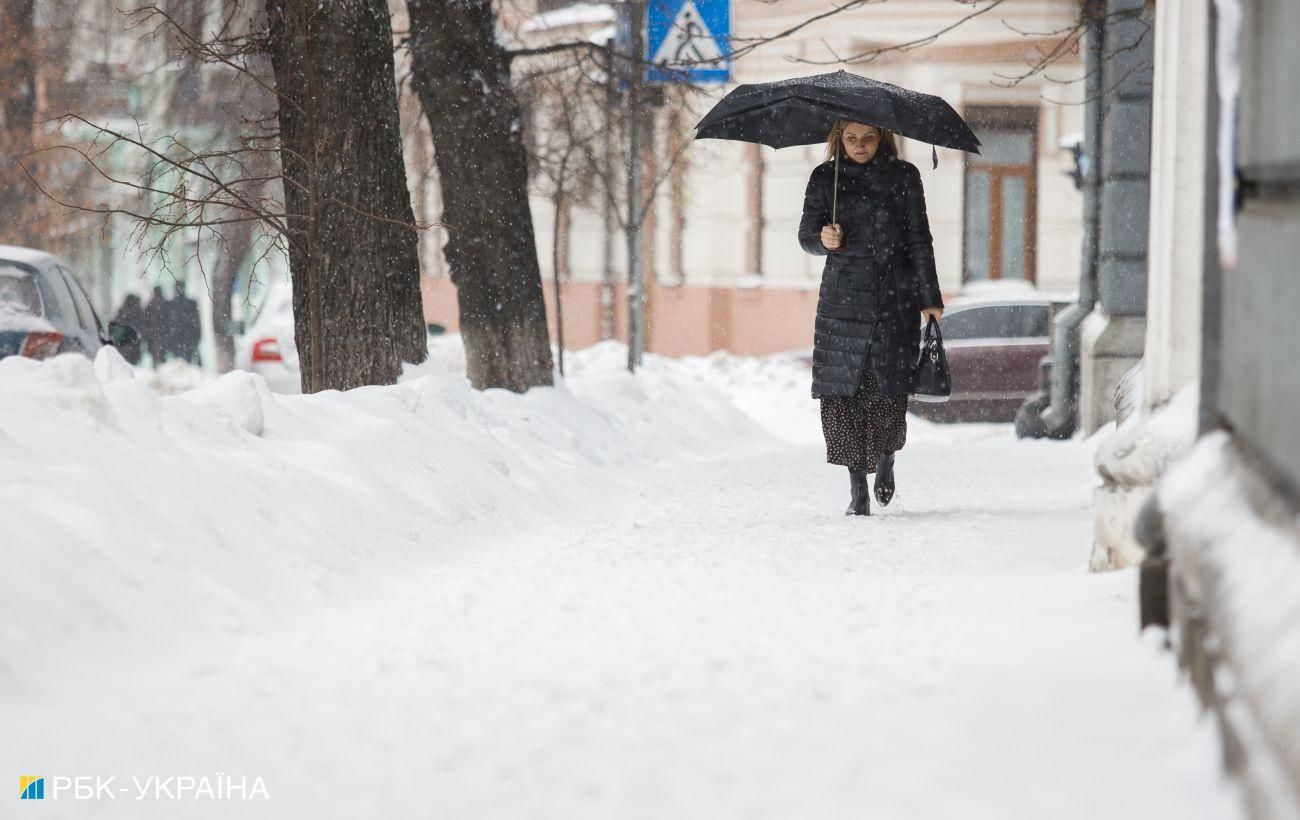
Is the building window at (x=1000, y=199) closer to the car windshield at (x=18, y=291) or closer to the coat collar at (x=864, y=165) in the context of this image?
the car windshield at (x=18, y=291)

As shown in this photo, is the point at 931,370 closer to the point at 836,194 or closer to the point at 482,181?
the point at 836,194

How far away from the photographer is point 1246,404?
308 cm

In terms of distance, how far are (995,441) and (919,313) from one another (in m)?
7.28

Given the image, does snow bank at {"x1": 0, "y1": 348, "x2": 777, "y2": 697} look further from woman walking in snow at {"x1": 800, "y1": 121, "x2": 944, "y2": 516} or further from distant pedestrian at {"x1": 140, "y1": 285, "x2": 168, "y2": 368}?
distant pedestrian at {"x1": 140, "y1": 285, "x2": 168, "y2": 368}

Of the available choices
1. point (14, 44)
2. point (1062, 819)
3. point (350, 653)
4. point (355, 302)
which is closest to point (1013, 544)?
point (350, 653)

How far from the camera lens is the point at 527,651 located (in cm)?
407

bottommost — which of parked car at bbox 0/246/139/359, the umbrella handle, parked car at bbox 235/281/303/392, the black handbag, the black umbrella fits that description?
parked car at bbox 235/281/303/392

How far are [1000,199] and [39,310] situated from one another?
1827 centimetres

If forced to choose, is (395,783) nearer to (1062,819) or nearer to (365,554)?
(1062,819)

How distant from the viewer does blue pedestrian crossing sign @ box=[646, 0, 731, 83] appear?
1207cm

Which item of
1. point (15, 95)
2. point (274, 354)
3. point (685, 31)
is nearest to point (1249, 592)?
point (685, 31)

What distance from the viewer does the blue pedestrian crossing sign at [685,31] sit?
12070 millimetres

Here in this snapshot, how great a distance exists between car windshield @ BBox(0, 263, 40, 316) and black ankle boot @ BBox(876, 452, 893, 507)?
500 cm

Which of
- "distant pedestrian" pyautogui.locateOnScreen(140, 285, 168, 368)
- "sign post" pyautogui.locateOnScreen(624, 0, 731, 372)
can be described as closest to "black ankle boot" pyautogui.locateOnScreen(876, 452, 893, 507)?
"sign post" pyautogui.locateOnScreen(624, 0, 731, 372)
